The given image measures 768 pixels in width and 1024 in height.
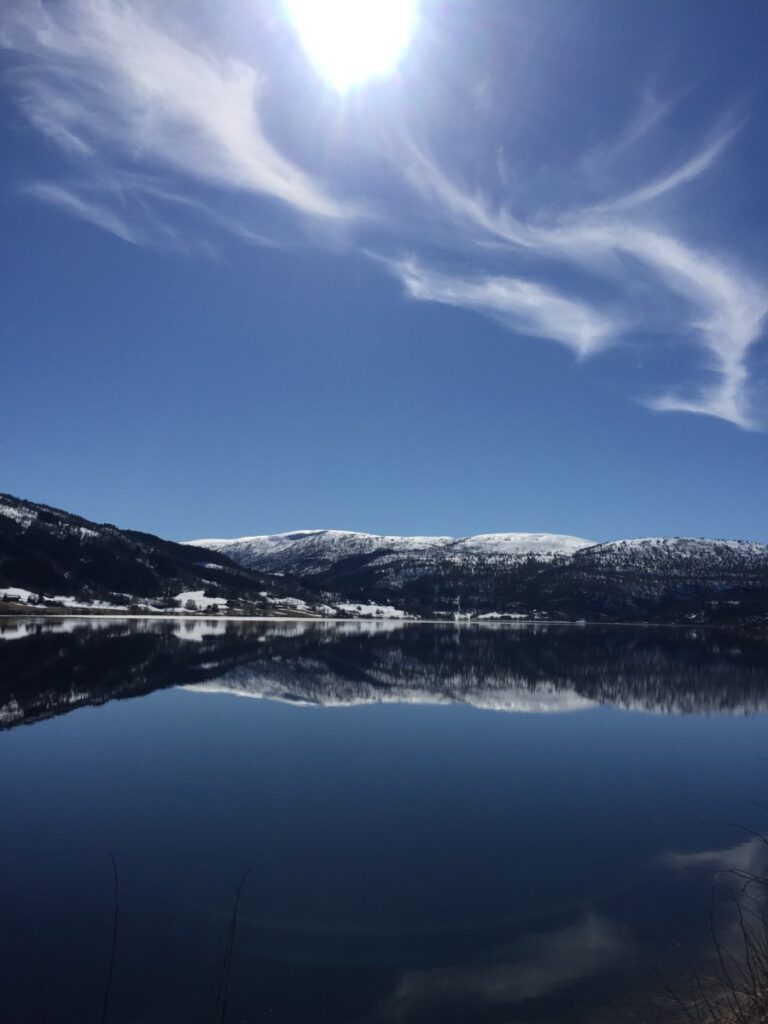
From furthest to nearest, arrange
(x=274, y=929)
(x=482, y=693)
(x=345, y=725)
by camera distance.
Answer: (x=482, y=693) < (x=345, y=725) < (x=274, y=929)

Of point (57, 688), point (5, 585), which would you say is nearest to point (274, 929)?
point (57, 688)

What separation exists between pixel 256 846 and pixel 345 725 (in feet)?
53.0

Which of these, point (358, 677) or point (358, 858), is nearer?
point (358, 858)

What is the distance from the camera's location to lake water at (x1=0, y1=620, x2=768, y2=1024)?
933cm

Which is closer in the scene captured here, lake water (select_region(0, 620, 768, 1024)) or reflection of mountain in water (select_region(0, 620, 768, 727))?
lake water (select_region(0, 620, 768, 1024))

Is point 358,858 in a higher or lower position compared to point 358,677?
higher

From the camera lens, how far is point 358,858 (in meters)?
13.9

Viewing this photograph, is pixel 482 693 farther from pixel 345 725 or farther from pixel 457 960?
pixel 457 960

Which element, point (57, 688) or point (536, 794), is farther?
point (57, 688)

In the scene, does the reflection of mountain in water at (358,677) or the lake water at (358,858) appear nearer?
the lake water at (358,858)

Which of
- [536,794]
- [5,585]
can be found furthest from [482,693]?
[5,585]

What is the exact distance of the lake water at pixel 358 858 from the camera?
933 cm

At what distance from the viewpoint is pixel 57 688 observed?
36000mm

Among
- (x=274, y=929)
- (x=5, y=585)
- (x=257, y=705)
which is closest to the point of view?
(x=274, y=929)
